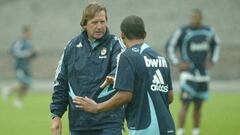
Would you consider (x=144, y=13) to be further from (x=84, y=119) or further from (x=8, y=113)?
(x=84, y=119)

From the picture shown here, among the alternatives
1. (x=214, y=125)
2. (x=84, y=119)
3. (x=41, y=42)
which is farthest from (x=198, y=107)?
(x=41, y=42)

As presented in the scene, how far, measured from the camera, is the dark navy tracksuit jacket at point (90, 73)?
834 centimetres

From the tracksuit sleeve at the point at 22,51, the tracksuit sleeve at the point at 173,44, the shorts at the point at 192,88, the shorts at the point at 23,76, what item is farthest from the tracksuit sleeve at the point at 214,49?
the shorts at the point at 23,76

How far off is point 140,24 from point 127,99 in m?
0.77

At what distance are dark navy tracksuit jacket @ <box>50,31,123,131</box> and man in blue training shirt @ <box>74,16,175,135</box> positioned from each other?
77cm

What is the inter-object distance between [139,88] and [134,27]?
0.61 meters

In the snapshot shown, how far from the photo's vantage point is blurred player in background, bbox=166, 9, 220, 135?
612 inches

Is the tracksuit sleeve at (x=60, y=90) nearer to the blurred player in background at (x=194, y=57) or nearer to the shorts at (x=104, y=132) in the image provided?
the shorts at (x=104, y=132)

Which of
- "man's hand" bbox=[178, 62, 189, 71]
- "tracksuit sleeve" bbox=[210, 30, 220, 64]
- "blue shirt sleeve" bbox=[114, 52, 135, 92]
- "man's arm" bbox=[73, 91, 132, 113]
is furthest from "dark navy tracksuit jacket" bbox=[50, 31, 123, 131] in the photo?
"tracksuit sleeve" bbox=[210, 30, 220, 64]

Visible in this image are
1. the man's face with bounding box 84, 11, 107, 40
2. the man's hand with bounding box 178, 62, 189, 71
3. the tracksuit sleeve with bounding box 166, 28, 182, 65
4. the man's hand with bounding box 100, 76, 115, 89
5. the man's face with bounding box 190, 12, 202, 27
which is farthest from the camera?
the man's hand with bounding box 178, 62, 189, 71

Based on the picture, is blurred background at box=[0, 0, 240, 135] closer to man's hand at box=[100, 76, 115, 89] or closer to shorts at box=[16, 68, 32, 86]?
shorts at box=[16, 68, 32, 86]

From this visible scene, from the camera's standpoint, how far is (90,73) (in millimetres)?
8344

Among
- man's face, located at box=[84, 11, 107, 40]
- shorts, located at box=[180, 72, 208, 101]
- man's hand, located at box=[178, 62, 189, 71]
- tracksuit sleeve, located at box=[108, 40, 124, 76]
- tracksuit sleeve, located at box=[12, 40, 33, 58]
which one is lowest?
tracksuit sleeve, located at box=[12, 40, 33, 58]

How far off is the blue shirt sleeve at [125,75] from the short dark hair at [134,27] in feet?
0.82
